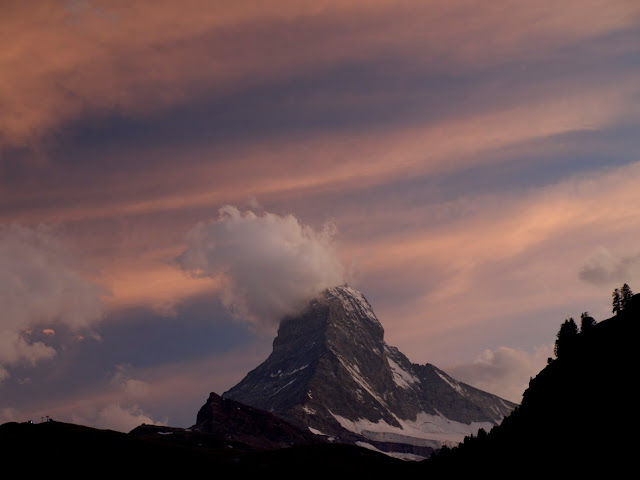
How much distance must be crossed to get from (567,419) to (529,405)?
1104 inches

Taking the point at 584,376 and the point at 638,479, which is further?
the point at 584,376

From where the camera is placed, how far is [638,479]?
103 meters

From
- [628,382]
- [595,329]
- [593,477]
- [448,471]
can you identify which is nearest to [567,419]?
[628,382]

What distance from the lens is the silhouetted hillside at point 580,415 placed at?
118 metres

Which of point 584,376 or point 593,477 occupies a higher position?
point 584,376

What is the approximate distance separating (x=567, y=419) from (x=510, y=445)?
69.0ft

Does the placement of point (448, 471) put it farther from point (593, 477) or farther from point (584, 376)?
point (593, 477)

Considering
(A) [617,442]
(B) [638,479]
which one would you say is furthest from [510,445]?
(B) [638,479]

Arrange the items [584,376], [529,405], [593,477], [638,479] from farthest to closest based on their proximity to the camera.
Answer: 1. [529,405]
2. [584,376]
3. [593,477]
4. [638,479]

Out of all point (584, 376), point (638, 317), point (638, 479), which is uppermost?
point (638, 317)

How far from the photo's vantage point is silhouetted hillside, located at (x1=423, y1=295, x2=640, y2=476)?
11844cm

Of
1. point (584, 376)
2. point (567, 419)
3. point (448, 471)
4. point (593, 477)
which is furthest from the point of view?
point (448, 471)

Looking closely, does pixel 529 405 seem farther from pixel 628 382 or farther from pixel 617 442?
pixel 617 442

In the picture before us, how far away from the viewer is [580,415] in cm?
13350
